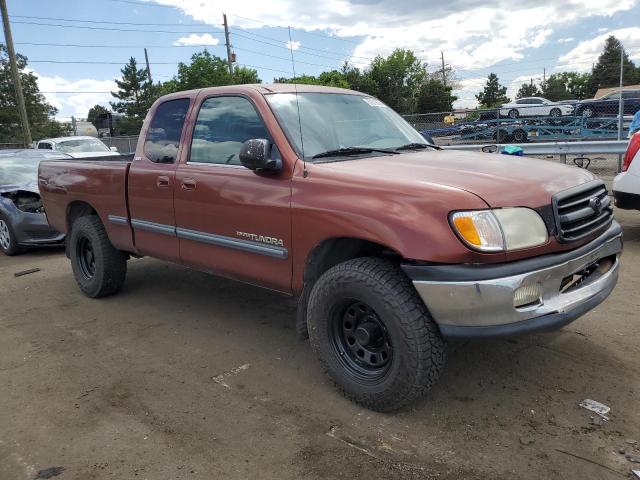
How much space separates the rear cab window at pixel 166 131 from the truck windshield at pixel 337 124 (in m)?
1.03

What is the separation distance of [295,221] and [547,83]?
10852cm

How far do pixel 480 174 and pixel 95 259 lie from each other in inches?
156

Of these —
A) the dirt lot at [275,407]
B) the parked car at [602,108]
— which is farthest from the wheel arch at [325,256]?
the parked car at [602,108]

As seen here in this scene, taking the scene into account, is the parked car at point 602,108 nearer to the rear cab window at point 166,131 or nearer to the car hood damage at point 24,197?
the rear cab window at point 166,131

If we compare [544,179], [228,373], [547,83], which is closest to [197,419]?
[228,373]

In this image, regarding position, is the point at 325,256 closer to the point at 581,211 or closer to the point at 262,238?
the point at 262,238

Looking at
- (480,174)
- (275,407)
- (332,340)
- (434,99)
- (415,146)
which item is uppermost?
(434,99)

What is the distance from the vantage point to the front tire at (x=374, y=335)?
2844 millimetres

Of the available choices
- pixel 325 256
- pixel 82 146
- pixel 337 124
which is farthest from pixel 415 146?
pixel 82 146

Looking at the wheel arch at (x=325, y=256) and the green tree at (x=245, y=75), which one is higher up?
the green tree at (x=245, y=75)

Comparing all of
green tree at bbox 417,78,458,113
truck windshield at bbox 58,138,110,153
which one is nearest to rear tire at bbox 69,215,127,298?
truck windshield at bbox 58,138,110,153

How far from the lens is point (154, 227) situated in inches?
181

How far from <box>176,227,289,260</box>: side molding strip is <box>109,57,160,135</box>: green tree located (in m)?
73.6

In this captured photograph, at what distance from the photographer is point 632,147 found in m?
6.11
